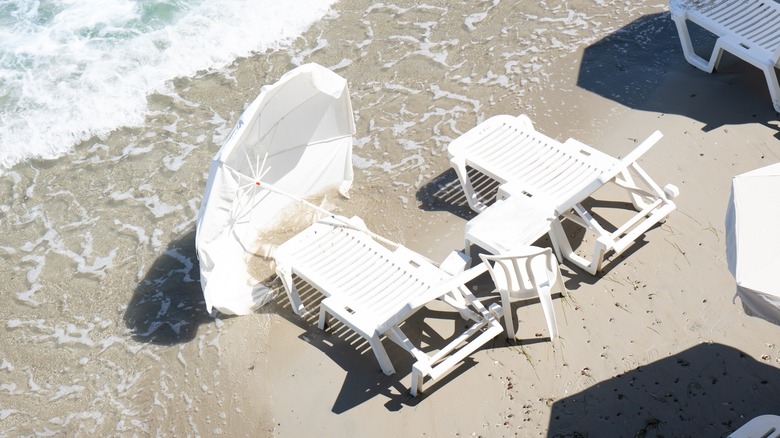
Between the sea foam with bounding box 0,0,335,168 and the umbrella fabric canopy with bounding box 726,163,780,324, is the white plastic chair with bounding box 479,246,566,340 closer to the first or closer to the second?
the umbrella fabric canopy with bounding box 726,163,780,324

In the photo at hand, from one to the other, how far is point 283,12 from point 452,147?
4.49 meters

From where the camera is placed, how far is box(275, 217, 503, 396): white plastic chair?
6176mm

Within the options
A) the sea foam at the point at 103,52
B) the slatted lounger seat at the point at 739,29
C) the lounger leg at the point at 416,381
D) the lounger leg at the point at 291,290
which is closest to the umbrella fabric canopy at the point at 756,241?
the lounger leg at the point at 416,381

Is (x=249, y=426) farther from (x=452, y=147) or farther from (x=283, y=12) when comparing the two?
(x=283, y=12)

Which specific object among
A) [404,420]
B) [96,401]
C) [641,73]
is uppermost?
[641,73]

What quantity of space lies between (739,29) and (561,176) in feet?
9.71

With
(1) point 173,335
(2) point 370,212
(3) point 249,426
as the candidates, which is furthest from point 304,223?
(3) point 249,426

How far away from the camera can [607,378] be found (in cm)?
620

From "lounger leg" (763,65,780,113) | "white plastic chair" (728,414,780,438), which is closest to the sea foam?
"lounger leg" (763,65,780,113)

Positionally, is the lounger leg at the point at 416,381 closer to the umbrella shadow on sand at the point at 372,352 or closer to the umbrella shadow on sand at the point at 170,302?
the umbrella shadow on sand at the point at 372,352

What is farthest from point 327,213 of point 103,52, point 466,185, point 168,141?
point 103,52

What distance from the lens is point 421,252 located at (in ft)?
24.6

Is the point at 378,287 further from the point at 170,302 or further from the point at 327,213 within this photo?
the point at 170,302

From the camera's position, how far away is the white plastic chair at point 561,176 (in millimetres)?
6961
